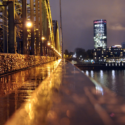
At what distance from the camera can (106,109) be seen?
14.4 feet

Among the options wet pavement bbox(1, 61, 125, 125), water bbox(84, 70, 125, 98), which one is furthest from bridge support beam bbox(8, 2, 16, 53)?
wet pavement bbox(1, 61, 125, 125)

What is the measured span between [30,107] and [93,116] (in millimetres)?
1610

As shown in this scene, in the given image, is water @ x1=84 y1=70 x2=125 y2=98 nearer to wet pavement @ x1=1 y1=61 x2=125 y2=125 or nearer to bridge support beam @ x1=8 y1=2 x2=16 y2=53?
wet pavement @ x1=1 y1=61 x2=125 y2=125

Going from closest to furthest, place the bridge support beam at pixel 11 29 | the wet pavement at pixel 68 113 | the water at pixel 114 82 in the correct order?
the wet pavement at pixel 68 113 < the water at pixel 114 82 < the bridge support beam at pixel 11 29

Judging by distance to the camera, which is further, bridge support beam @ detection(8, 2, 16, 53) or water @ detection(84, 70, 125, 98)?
bridge support beam @ detection(8, 2, 16, 53)

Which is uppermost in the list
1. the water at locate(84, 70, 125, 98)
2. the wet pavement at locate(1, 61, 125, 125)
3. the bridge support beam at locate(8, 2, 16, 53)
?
the bridge support beam at locate(8, 2, 16, 53)

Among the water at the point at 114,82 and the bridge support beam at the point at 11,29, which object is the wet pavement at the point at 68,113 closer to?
the water at the point at 114,82

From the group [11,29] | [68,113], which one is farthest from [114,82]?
[68,113]

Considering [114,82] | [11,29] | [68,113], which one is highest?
[11,29]

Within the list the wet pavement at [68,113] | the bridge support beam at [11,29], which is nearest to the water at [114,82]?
the wet pavement at [68,113]

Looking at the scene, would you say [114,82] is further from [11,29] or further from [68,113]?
[68,113]

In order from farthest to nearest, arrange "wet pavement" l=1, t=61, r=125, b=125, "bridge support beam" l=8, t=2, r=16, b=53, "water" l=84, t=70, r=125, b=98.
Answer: "bridge support beam" l=8, t=2, r=16, b=53 < "water" l=84, t=70, r=125, b=98 < "wet pavement" l=1, t=61, r=125, b=125

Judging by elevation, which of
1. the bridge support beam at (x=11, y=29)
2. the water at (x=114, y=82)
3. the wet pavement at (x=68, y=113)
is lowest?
the water at (x=114, y=82)

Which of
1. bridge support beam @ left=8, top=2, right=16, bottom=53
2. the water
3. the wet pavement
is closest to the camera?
the wet pavement
